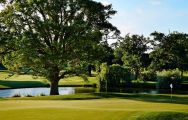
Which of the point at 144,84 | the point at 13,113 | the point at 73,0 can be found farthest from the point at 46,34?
the point at 144,84

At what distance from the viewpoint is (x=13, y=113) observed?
2739 centimetres

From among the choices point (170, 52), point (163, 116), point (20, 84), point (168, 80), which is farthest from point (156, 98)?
point (170, 52)

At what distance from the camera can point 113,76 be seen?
3514 inches

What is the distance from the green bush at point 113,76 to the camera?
86625 mm

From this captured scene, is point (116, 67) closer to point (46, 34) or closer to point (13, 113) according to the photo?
point (46, 34)

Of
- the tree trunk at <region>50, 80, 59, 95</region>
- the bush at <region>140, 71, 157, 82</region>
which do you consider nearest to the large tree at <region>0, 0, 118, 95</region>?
the tree trunk at <region>50, 80, 59, 95</region>

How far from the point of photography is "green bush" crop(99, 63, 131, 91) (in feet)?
284

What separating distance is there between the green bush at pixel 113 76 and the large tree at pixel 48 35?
25594mm

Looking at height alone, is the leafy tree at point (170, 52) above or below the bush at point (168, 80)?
above

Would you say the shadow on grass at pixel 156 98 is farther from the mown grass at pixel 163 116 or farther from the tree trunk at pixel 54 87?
the mown grass at pixel 163 116

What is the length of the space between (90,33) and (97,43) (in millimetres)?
2088

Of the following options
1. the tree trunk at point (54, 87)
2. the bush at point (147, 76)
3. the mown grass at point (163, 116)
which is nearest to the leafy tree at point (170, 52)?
the bush at point (147, 76)

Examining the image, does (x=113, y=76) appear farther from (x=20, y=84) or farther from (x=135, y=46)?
(x=135, y=46)

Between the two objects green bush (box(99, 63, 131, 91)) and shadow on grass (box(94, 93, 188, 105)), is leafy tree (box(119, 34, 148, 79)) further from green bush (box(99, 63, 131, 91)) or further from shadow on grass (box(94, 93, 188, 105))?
shadow on grass (box(94, 93, 188, 105))
